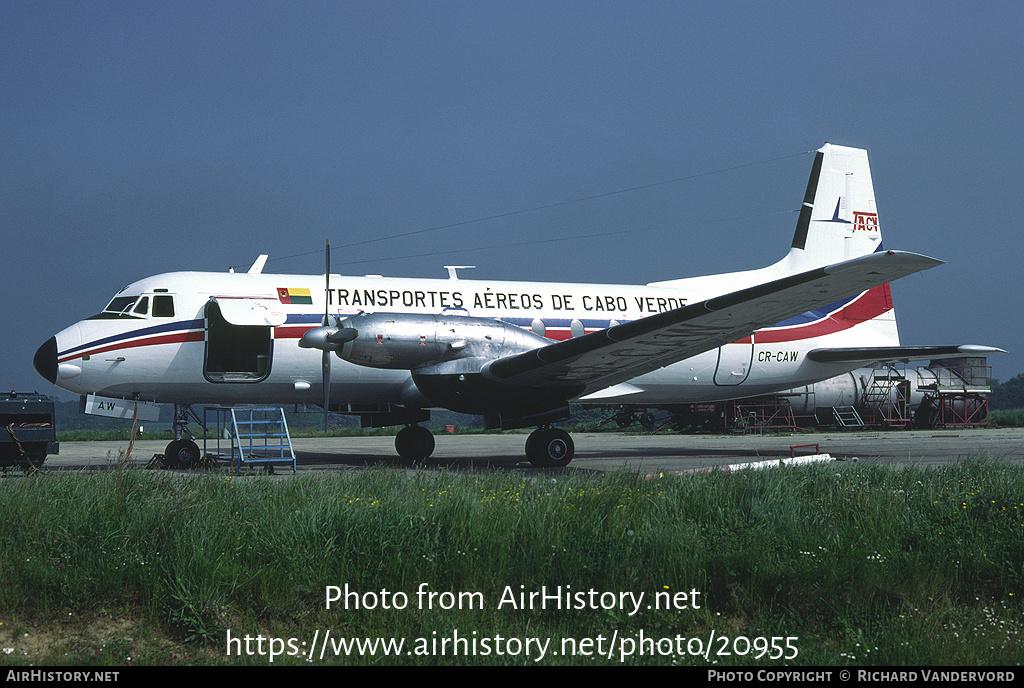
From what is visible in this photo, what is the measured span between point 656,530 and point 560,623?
151 cm

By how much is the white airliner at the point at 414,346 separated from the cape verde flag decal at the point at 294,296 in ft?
0.14

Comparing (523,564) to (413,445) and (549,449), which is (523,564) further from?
(413,445)

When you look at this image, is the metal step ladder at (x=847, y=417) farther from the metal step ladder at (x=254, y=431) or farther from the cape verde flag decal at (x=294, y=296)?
the metal step ladder at (x=254, y=431)

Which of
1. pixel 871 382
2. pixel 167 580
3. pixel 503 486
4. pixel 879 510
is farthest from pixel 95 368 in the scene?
pixel 871 382

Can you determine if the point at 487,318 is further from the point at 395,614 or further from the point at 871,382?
the point at 871,382

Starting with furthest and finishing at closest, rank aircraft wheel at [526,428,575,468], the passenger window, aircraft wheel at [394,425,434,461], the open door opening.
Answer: aircraft wheel at [394,425,434,461], aircraft wheel at [526,428,575,468], the open door opening, the passenger window

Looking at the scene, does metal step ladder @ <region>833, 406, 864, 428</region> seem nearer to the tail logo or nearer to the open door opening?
the tail logo

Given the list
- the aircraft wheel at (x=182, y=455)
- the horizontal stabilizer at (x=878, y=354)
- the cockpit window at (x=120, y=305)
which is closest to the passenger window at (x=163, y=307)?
the cockpit window at (x=120, y=305)

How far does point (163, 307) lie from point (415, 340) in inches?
196

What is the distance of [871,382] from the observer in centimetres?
4112

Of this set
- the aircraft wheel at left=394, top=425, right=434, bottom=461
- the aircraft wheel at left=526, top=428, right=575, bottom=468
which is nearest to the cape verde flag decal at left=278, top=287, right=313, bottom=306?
the aircraft wheel at left=394, top=425, right=434, bottom=461

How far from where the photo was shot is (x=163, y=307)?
51.0ft

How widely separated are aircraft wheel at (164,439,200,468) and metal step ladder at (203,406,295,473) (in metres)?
0.24

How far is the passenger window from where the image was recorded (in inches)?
610
